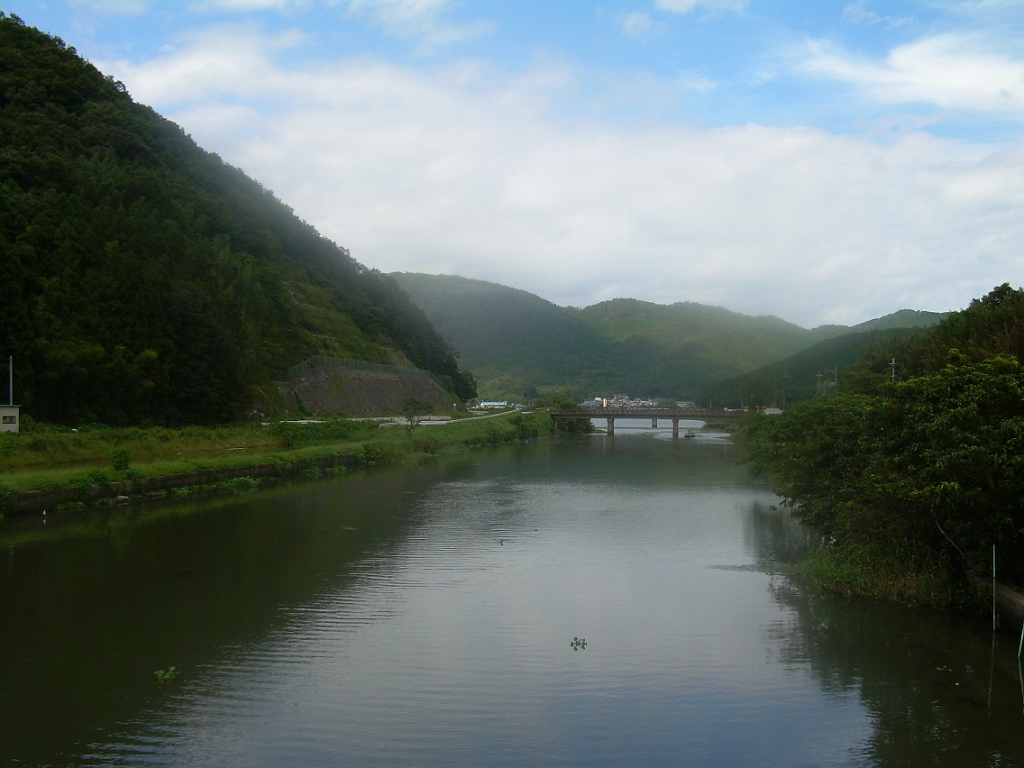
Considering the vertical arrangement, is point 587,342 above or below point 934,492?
above

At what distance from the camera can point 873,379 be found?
24.9 metres

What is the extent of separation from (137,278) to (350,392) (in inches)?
849

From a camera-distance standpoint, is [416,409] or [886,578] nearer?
[886,578]

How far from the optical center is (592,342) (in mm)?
176750

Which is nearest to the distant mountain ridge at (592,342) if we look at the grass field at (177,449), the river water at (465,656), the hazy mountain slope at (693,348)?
the hazy mountain slope at (693,348)

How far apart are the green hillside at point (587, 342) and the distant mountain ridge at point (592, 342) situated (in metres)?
0.21

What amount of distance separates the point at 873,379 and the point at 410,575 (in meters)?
16.5

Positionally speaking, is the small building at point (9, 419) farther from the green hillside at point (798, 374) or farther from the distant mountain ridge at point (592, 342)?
the distant mountain ridge at point (592, 342)

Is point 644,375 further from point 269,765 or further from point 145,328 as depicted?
point 269,765

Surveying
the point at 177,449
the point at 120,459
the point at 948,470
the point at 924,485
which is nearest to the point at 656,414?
the point at 177,449

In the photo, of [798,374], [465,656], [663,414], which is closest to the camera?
[465,656]

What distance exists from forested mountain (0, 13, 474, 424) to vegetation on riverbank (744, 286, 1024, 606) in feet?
86.4

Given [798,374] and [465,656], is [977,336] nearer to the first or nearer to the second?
[465,656]

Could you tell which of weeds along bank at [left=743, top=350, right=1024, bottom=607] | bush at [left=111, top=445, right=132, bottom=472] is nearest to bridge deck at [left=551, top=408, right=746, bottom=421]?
bush at [left=111, top=445, right=132, bottom=472]
